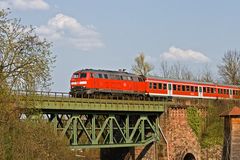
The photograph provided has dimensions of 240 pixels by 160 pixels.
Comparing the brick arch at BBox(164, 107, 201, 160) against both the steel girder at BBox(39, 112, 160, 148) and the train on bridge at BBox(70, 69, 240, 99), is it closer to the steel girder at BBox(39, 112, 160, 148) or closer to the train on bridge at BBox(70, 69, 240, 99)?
the steel girder at BBox(39, 112, 160, 148)

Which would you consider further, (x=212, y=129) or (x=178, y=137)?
(x=212, y=129)

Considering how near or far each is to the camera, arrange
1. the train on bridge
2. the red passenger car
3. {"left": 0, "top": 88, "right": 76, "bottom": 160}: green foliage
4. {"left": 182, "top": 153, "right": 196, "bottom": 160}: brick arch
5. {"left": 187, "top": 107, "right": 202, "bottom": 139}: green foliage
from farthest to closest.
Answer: the red passenger car, {"left": 187, "top": 107, "right": 202, "bottom": 139}: green foliage, {"left": 182, "top": 153, "right": 196, "bottom": 160}: brick arch, the train on bridge, {"left": 0, "top": 88, "right": 76, "bottom": 160}: green foliage

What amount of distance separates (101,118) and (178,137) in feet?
27.0

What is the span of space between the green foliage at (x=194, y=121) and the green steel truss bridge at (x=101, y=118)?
4435 millimetres

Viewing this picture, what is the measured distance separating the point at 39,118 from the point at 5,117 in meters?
4.79

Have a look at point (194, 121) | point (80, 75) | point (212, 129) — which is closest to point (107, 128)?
point (80, 75)

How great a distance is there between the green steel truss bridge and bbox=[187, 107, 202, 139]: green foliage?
14.6 ft

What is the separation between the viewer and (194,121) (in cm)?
4947

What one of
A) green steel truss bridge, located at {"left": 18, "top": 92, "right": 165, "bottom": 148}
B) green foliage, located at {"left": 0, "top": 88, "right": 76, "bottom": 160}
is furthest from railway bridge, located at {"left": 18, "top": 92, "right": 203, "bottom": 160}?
green foliage, located at {"left": 0, "top": 88, "right": 76, "bottom": 160}

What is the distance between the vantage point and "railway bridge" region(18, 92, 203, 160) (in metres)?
36.0

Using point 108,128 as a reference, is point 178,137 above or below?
below

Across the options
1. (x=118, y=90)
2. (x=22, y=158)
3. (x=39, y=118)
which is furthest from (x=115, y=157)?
(x=22, y=158)

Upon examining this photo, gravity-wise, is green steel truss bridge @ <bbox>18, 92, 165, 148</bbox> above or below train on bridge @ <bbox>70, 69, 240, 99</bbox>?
below

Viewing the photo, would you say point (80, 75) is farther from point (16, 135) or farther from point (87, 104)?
point (16, 135)
